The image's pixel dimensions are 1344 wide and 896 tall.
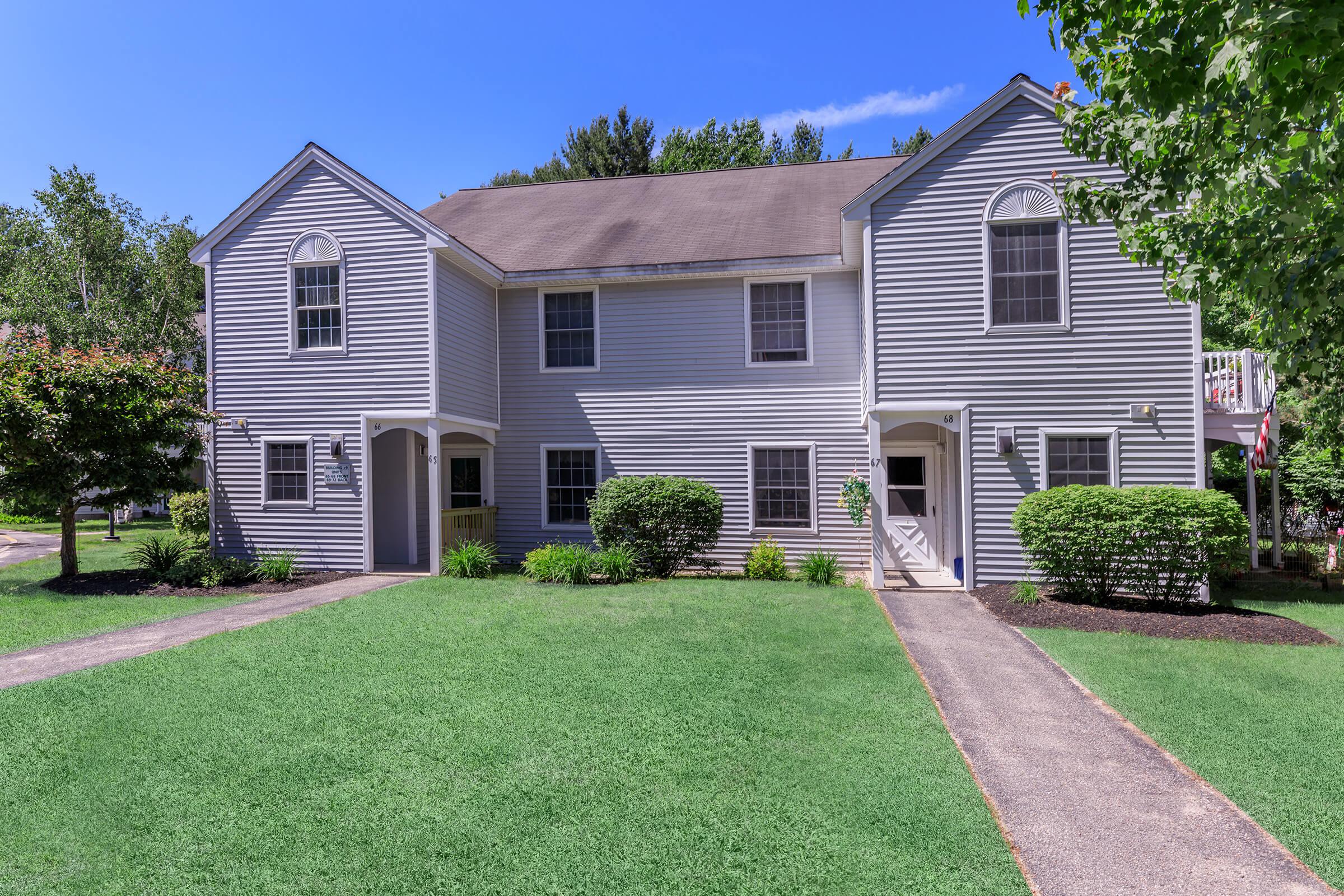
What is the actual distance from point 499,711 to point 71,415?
10496 mm

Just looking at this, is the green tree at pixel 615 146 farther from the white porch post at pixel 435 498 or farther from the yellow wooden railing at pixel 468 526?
the white porch post at pixel 435 498

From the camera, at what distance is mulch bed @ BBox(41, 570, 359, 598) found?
38.4ft

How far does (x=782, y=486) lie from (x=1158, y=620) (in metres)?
6.26

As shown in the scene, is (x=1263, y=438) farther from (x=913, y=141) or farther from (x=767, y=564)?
(x=913, y=141)

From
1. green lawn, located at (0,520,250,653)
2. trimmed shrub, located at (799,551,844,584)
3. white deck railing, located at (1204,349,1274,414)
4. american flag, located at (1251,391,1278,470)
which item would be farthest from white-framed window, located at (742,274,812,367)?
green lawn, located at (0,520,250,653)

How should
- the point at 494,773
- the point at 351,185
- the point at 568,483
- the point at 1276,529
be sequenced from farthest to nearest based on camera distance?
the point at 568,483
the point at 1276,529
the point at 351,185
the point at 494,773

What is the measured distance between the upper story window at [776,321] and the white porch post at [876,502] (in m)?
2.64

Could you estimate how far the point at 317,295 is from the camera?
13.5 meters

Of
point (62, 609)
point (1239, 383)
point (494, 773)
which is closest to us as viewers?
point (494, 773)

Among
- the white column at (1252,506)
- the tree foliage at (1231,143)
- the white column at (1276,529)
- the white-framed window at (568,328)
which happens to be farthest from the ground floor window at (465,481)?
the white column at (1276,529)

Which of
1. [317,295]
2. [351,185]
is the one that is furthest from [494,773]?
[351,185]

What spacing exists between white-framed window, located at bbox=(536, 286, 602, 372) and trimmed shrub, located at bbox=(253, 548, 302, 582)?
5.79 metres

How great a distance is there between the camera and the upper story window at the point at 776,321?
13844mm

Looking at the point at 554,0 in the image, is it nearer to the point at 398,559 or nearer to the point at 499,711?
the point at 398,559
